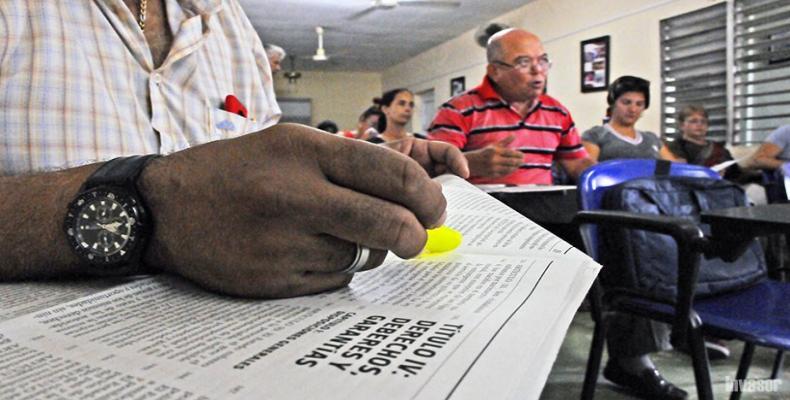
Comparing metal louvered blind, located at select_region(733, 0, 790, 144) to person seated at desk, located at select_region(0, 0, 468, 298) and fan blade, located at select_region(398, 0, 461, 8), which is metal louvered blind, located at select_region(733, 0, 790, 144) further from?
person seated at desk, located at select_region(0, 0, 468, 298)

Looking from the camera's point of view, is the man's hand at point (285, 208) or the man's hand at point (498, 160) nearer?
the man's hand at point (285, 208)

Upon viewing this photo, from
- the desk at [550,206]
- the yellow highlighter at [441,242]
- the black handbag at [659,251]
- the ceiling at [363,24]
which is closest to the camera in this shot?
the yellow highlighter at [441,242]

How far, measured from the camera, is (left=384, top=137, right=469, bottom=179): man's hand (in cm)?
77

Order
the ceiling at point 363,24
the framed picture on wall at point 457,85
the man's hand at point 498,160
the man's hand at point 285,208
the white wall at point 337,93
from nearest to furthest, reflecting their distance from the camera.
A: 1. the man's hand at point 285,208
2. the man's hand at point 498,160
3. the ceiling at point 363,24
4. the framed picture on wall at point 457,85
5. the white wall at point 337,93

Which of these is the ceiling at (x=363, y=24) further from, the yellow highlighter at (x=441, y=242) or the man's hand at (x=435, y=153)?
the yellow highlighter at (x=441, y=242)

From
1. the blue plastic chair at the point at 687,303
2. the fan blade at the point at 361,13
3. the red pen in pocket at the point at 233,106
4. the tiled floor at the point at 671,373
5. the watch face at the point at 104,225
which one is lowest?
the tiled floor at the point at 671,373

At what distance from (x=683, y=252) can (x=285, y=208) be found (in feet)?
3.30

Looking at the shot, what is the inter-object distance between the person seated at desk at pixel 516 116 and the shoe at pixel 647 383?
2.40 feet

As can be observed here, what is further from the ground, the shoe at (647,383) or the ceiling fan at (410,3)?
the ceiling fan at (410,3)

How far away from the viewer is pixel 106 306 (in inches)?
14.7

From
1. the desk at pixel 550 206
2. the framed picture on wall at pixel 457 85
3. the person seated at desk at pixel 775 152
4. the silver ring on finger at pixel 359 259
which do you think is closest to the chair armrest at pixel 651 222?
the desk at pixel 550 206

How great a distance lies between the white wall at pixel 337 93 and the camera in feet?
36.2

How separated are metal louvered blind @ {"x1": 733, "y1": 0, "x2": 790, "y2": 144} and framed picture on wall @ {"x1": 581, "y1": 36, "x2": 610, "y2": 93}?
1.22 m

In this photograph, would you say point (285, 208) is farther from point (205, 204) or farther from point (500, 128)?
point (500, 128)
